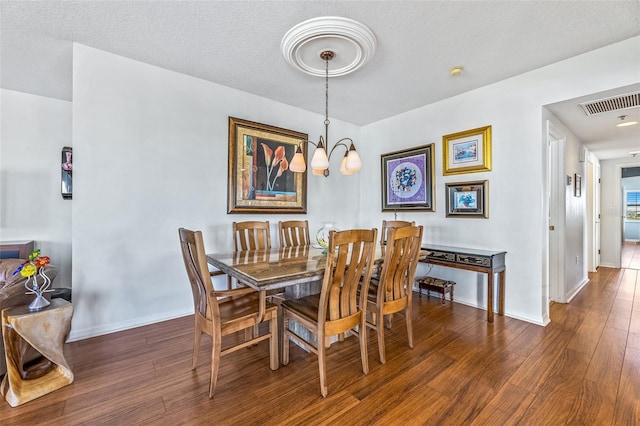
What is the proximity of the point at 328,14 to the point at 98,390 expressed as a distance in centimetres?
296

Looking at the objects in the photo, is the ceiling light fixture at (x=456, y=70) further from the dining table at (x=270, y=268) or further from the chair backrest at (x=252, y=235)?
the chair backrest at (x=252, y=235)

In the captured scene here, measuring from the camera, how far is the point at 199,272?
1653mm

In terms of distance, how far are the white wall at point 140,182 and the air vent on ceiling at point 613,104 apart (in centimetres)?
368

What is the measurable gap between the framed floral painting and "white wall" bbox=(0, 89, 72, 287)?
2197 millimetres

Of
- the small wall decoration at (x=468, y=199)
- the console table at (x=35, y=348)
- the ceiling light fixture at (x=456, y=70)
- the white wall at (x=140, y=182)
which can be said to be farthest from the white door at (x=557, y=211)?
the console table at (x=35, y=348)

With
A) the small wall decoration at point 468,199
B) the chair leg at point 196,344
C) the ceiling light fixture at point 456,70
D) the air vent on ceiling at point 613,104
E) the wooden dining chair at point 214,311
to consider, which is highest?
the ceiling light fixture at point 456,70

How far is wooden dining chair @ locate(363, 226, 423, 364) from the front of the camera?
6.45 ft

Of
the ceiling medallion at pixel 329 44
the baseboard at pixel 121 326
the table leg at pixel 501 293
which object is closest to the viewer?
the ceiling medallion at pixel 329 44

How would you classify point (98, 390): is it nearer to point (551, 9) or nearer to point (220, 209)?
point (220, 209)

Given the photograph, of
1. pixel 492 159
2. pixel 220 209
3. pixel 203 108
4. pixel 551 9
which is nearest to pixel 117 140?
pixel 203 108

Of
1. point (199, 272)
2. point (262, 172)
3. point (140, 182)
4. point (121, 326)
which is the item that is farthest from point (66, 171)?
point (199, 272)

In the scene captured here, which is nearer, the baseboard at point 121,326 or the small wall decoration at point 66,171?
the baseboard at point 121,326

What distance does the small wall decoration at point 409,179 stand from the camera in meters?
3.69

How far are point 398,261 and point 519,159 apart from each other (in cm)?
196
